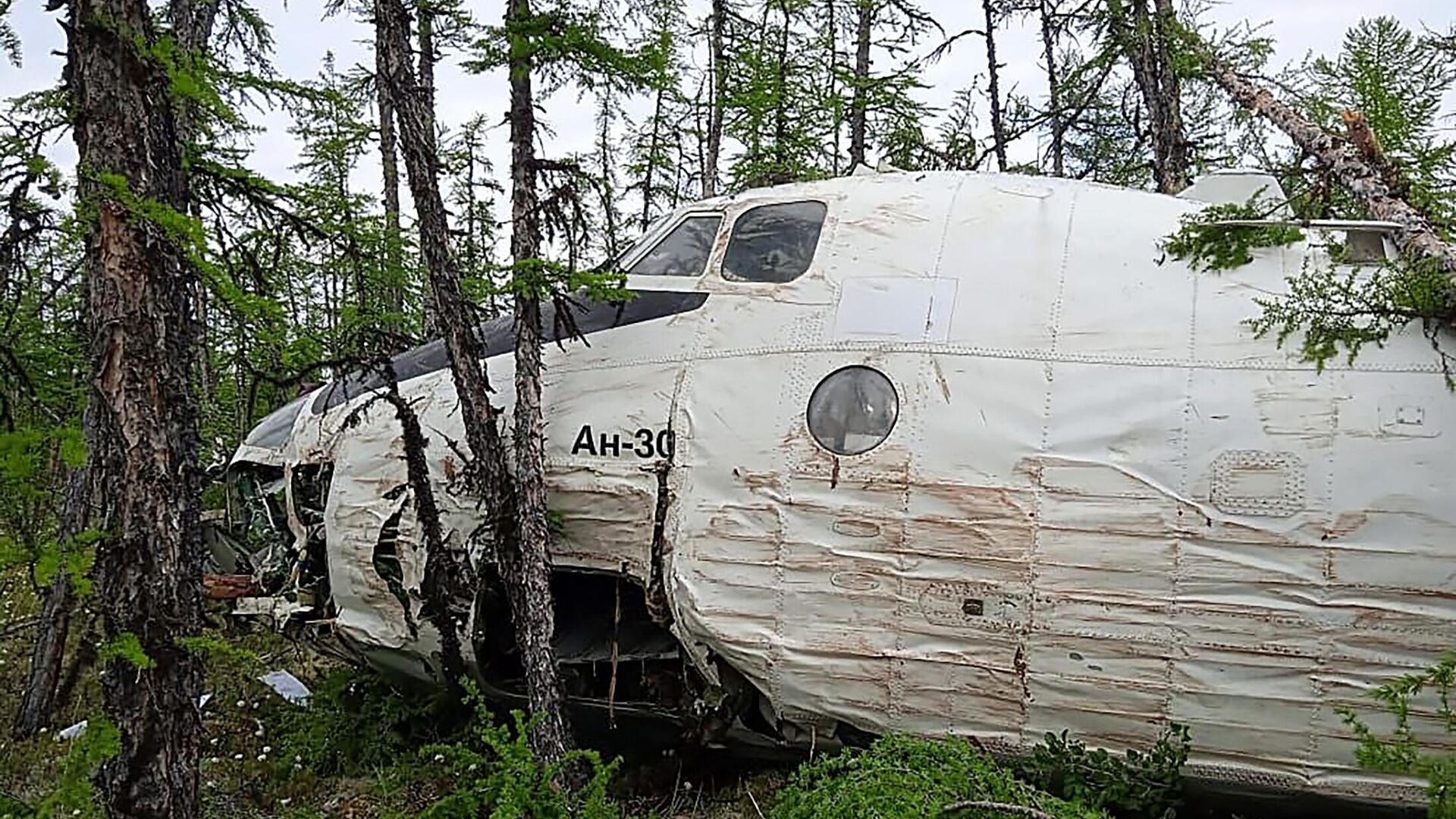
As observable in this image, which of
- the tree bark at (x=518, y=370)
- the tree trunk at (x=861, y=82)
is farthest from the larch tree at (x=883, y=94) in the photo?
the tree bark at (x=518, y=370)

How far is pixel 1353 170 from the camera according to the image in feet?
20.6

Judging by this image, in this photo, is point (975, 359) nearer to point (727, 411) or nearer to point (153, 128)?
point (727, 411)

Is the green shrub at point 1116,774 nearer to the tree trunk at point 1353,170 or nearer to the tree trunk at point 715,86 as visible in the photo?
the tree trunk at point 1353,170

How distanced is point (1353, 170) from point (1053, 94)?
10732 millimetres

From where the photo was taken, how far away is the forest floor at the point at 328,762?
295 inches

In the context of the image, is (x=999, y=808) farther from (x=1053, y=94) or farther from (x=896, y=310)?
(x=1053, y=94)

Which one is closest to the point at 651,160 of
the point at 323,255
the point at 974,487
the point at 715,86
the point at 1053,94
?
the point at 715,86

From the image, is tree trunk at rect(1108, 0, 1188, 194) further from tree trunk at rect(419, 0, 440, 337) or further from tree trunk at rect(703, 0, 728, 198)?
tree trunk at rect(419, 0, 440, 337)

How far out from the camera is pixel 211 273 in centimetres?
453

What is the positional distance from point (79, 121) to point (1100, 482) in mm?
5120

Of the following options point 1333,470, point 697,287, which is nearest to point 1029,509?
point 1333,470

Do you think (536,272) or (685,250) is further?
(685,250)

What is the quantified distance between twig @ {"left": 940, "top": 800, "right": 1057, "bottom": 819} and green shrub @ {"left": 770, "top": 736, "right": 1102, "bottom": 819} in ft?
0.12

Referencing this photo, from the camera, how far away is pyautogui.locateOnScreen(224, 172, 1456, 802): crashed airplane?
5.46m
